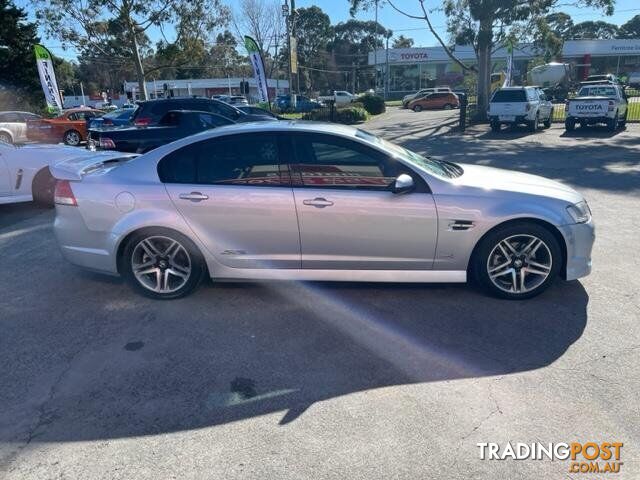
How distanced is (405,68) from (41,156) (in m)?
63.6

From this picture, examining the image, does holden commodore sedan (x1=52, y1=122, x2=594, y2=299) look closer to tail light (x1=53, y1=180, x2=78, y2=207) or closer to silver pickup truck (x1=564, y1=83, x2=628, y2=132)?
tail light (x1=53, y1=180, x2=78, y2=207)

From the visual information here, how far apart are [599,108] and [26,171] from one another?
18.3m

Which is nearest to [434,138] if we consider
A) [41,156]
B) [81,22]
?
[41,156]

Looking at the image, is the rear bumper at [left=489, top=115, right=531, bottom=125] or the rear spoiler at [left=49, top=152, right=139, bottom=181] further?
the rear bumper at [left=489, top=115, right=531, bottom=125]

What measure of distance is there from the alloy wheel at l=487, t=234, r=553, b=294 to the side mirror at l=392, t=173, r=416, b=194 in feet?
3.06

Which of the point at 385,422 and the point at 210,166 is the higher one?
the point at 210,166

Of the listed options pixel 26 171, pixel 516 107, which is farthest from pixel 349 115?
pixel 26 171

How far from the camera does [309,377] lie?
3.26m

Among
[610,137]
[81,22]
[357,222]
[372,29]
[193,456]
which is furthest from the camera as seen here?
[372,29]

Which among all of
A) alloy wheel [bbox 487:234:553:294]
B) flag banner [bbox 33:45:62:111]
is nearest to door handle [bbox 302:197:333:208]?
alloy wheel [bbox 487:234:553:294]

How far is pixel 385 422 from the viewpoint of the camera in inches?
111

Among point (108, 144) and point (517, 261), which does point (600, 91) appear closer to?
point (108, 144)

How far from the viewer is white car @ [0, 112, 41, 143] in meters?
18.7

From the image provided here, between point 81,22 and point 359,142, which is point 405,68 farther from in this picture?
point 359,142
